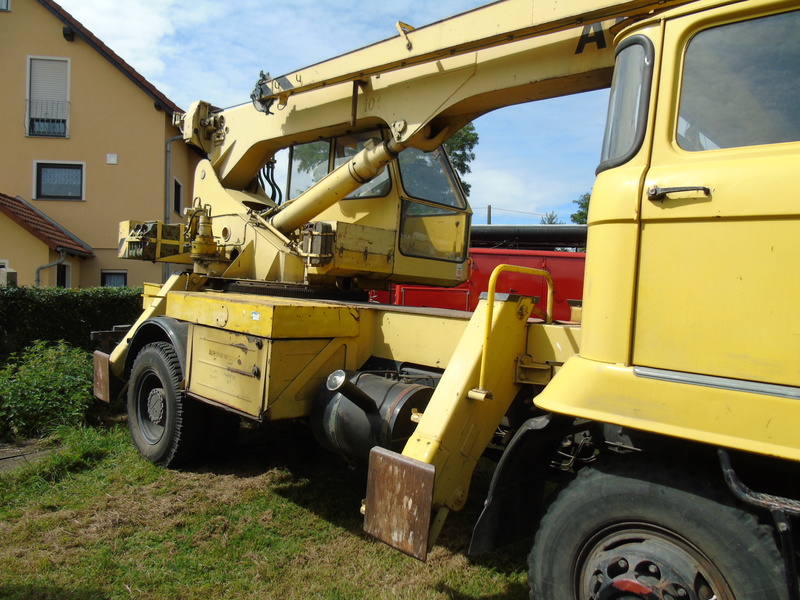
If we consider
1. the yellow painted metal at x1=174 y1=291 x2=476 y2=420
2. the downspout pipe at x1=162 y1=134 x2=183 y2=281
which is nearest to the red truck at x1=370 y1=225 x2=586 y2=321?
the yellow painted metal at x1=174 y1=291 x2=476 y2=420

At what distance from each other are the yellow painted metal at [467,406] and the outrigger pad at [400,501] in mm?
109

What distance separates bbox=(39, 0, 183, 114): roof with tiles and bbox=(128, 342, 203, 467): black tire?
1324 cm

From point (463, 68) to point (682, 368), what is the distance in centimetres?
263

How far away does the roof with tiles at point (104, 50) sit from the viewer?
1630 cm

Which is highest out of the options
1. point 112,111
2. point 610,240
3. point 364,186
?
point 112,111

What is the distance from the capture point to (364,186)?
16.6 ft

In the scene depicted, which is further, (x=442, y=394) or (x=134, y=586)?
(x=134, y=586)

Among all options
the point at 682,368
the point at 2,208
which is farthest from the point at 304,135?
the point at 2,208

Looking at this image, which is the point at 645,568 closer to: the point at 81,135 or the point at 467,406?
the point at 467,406

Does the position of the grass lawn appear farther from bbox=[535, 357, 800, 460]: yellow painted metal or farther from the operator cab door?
the operator cab door

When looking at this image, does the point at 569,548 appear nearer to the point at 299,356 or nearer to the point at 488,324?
the point at 488,324

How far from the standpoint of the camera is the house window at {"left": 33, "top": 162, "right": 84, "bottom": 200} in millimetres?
16375

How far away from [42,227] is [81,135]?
3.09m

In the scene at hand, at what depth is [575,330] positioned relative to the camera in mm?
2859
